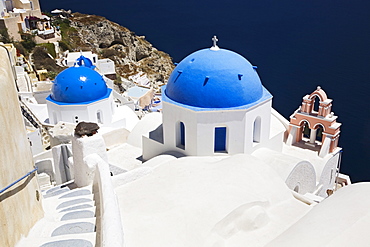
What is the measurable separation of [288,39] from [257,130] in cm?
5189

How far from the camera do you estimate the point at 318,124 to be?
1259 cm

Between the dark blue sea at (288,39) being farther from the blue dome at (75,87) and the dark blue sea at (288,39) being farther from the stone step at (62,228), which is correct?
the stone step at (62,228)

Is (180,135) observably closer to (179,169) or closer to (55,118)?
(179,169)

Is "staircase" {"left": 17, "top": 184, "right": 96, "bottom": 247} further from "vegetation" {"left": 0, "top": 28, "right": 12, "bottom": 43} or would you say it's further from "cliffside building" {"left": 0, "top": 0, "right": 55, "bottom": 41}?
"cliffside building" {"left": 0, "top": 0, "right": 55, "bottom": 41}

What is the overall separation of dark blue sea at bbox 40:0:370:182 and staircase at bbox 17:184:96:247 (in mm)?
25158

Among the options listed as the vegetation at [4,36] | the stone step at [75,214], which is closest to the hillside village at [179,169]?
the stone step at [75,214]

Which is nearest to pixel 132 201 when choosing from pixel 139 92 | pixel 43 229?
pixel 43 229

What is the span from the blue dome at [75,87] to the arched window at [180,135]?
546 cm

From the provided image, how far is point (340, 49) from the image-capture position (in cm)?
5081

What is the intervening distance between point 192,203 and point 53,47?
3331 cm

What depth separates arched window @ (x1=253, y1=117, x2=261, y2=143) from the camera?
403 inches

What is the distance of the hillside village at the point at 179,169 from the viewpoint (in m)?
3.88

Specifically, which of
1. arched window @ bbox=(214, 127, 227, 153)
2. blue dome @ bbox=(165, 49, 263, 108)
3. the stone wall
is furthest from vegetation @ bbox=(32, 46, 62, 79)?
the stone wall

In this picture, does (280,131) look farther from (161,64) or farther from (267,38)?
(267,38)
